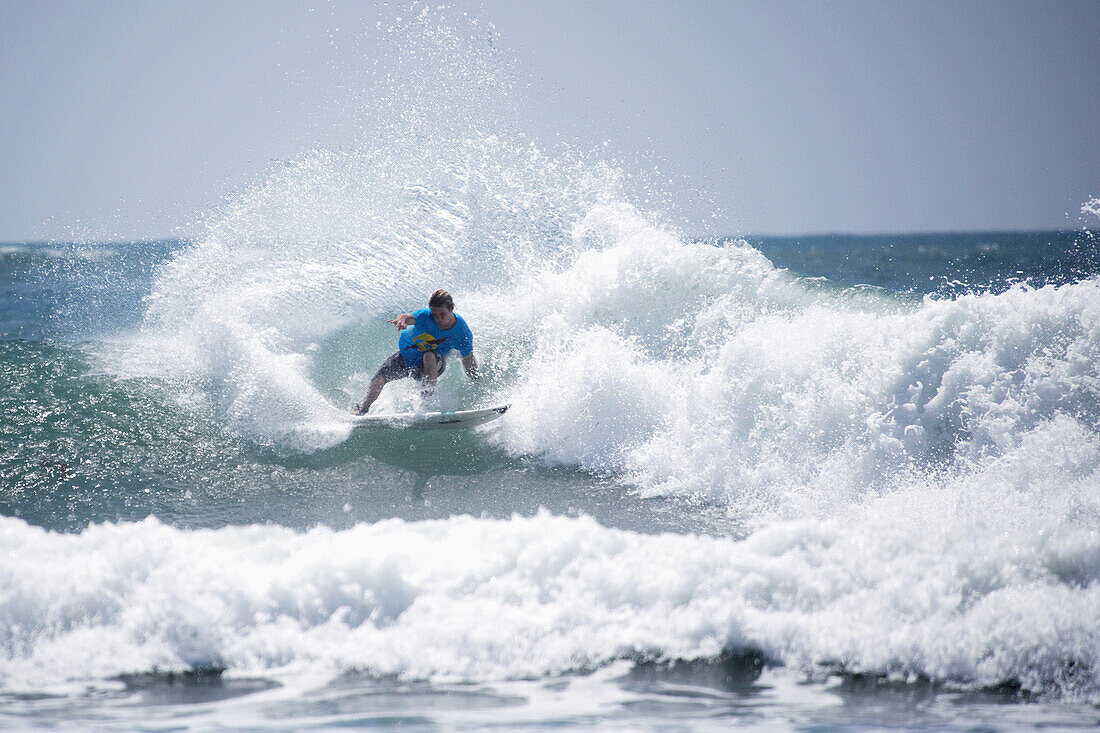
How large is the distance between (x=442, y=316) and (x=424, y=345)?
0.37 metres

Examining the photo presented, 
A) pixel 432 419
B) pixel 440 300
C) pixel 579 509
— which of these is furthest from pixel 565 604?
pixel 440 300

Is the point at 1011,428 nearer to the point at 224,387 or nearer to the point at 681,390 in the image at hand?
the point at 681,390

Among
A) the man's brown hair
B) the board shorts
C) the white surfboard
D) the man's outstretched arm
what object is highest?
the man's brown hair

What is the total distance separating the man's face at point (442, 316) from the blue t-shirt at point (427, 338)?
4 centimetres

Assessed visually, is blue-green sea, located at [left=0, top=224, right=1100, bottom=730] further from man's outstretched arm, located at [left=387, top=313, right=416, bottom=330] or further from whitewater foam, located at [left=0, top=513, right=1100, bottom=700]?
man's outstretched arm, located at [left=387, top=313, right=416, bottom=330]

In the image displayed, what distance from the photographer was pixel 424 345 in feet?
26.8

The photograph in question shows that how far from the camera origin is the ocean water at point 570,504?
150 inches

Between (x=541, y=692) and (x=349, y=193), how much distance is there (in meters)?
10.5

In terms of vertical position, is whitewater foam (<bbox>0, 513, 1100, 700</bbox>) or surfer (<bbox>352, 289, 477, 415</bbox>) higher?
surfer (<bbox>352, 289, 477, 415</bbox>)

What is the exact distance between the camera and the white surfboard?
24.6 feet

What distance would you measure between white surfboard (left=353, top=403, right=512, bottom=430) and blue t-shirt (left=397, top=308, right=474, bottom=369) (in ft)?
2.68

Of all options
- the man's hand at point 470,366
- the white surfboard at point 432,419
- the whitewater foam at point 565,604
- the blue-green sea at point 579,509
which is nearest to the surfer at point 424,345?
the man's hand at point 470,366

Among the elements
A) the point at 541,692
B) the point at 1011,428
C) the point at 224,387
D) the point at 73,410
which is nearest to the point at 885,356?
the point at 1011,428

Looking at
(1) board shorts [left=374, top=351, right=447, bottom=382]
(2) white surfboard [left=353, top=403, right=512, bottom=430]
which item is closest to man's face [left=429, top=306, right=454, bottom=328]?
(1) board shorts [left=374, top=351, right=447, bottom=382]
